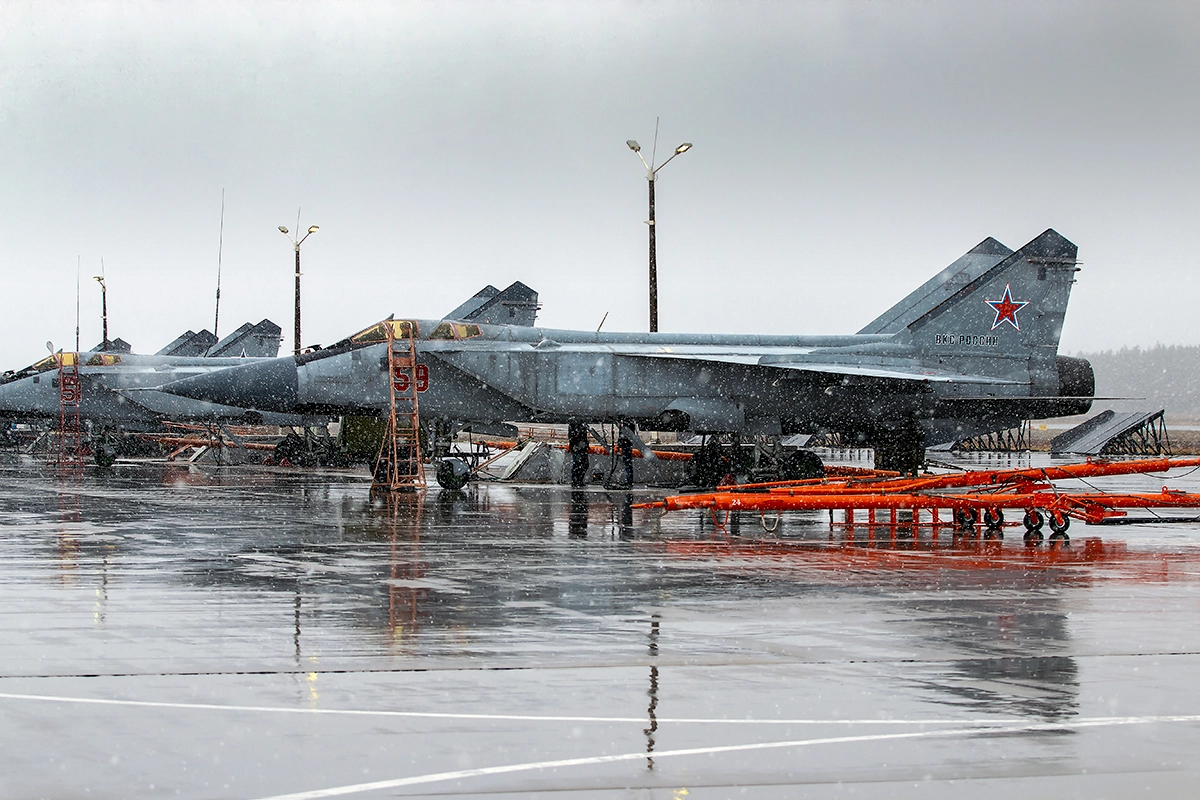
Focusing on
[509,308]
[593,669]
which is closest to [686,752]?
[593,669]

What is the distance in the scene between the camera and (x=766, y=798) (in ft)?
12.6

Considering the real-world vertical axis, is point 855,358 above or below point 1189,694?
above

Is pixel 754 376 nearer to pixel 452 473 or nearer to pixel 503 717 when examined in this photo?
pixel 452 473

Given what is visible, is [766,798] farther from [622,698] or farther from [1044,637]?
[1044,637]

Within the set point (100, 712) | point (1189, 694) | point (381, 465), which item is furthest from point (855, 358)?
point (100, 712)

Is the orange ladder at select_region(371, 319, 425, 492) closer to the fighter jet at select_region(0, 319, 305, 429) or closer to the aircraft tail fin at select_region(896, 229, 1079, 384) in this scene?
the aircraft tail fin at select_region(896, 229, 1079, 384)

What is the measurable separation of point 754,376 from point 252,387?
869 centimetres

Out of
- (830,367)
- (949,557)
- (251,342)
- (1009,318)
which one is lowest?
(949,557)

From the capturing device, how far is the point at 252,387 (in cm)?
2036

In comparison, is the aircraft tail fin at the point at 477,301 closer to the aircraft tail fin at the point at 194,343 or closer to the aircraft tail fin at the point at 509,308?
the aircraft tail fin at the point at 509,308

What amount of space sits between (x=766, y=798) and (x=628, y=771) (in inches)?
19.8

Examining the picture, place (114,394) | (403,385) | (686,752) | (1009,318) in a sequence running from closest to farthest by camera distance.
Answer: (686,752), (403,385), (1009,318), (114,394)

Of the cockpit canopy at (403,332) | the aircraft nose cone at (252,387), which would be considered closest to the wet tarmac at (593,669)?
the cockpit canopy at (403,332)

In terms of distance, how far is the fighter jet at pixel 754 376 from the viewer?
64.5 feet
